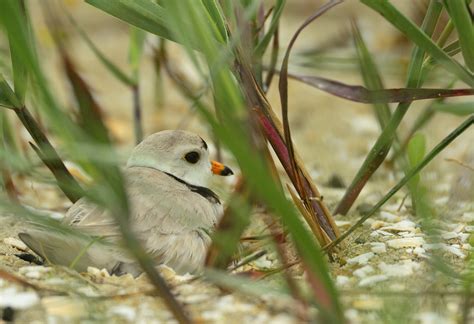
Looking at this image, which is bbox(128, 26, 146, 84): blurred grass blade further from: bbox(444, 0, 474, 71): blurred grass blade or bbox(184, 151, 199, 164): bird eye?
bbox(444, 0, 474, 71): blurred grass blade

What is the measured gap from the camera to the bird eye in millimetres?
2295

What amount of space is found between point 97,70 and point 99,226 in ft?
8.94

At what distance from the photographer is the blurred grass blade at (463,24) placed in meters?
1.76

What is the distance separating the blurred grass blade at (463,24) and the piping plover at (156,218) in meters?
0.63

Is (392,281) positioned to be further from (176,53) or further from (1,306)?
(176,53)

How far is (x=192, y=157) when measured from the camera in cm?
231

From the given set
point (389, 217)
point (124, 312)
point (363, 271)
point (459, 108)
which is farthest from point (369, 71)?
point (124, 312)

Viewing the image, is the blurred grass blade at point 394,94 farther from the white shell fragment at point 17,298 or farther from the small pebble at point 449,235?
the white shell fragment at point 17,298

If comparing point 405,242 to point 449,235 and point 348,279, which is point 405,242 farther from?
point 348,279

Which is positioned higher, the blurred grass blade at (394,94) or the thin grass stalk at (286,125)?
the blurred grass blade at (394,94)

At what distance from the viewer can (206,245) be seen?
1935 mm

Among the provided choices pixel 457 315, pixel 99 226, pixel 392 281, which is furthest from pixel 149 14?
pixel 457 315

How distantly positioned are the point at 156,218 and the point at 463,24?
70cm

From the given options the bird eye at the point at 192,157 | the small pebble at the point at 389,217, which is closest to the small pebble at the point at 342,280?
the small pebble at the point at 389,217
